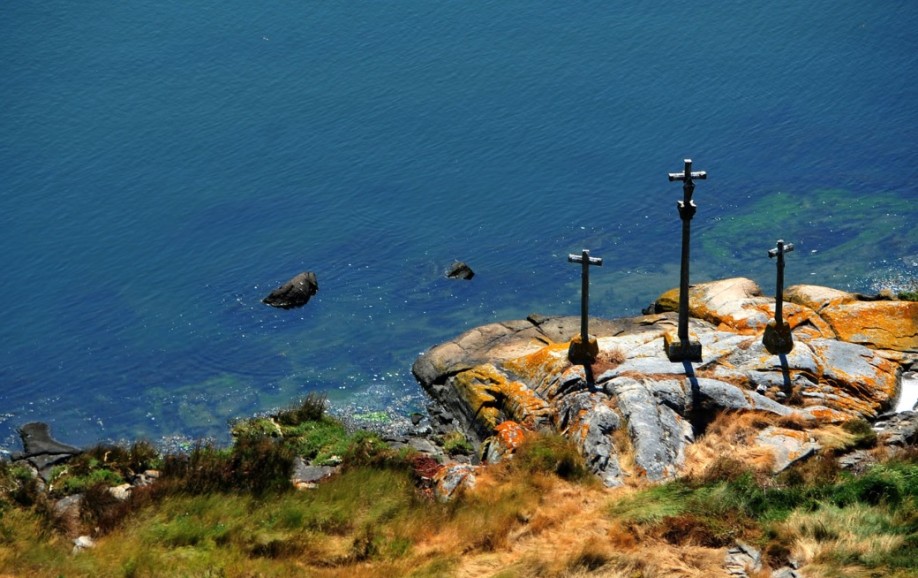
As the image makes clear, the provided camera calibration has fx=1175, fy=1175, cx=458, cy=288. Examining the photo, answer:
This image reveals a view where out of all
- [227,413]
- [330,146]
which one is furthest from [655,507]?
[330,146]

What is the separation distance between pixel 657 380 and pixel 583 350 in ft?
8.05

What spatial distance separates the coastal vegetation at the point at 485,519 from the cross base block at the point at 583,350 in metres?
3.99

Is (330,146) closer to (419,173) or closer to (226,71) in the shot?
(419,173)

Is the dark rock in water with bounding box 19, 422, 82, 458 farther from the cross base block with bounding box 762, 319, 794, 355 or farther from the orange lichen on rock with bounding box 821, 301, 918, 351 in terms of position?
the orange lichen on rock with bounding box 821, 301, 918, 351

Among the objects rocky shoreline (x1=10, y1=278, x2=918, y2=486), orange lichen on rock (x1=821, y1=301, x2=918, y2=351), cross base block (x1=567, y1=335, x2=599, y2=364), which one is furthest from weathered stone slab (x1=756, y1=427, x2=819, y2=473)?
orange lichen on rock (x1=821, y1=301, x2=918, y2=351)

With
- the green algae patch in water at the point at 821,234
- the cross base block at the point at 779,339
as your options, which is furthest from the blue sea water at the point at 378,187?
the cross base block at the point at 779,339

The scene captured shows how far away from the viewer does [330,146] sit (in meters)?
53.6

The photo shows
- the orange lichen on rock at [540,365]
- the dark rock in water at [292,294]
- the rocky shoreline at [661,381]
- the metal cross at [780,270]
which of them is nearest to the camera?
the rocky shoreline at [661,381]

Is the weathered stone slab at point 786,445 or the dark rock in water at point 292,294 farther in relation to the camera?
the dark rock in water at point 292,294

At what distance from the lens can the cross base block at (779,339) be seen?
31.1 metres

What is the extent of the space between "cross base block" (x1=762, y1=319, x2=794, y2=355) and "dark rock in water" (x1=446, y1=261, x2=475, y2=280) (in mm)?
14633

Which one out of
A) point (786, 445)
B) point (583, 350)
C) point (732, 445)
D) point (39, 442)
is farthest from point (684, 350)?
point (39, 442)

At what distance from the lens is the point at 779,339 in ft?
102

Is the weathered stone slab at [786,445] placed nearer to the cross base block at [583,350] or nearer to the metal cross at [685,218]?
the metal cross at [685,218]
